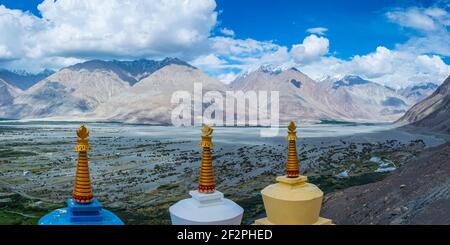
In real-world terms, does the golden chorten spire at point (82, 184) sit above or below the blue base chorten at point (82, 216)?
above

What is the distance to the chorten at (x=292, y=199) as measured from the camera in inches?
346

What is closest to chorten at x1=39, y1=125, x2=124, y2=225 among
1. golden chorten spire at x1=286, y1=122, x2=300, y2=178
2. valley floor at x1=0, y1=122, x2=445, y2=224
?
golden chorten spire at x1=286, y1=122, x2=300, y2=178

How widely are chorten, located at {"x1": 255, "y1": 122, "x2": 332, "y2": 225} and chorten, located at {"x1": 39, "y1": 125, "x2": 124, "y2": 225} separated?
→ 10.3 ft

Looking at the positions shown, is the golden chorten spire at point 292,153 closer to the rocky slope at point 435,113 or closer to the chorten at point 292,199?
the chorten at point 292,199

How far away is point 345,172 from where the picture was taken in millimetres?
36531

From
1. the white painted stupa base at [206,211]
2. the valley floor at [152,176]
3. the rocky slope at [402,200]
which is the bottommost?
the valley floor at [152,176]

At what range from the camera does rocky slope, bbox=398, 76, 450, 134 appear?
320 ft

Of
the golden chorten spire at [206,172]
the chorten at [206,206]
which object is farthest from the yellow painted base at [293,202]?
the golden chorten spire at [206,172]

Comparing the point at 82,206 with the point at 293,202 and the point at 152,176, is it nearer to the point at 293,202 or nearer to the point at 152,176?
the point at 293,202

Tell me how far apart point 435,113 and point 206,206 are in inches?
4534

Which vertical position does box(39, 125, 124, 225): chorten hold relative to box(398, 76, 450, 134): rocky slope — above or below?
below

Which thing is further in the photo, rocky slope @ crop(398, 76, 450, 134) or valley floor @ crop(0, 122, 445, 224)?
rocky slope @ crop(398, 76, 450, 134)

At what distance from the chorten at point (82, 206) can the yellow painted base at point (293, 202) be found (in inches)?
123

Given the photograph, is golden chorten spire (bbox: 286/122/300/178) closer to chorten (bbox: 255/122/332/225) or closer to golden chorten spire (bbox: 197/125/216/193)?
chorten (bbox: 255/122/332/225)
